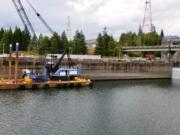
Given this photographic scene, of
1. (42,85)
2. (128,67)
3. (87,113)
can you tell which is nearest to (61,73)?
(42,85)

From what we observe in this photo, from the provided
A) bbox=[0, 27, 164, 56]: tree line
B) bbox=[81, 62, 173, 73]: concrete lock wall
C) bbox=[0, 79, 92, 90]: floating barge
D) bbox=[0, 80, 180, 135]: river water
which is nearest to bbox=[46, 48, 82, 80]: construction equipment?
bbox=[0, 79, 92, 90]: floating barge

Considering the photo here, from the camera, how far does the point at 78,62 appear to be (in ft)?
370

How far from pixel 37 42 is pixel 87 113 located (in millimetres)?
76086

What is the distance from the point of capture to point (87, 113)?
56500 mm

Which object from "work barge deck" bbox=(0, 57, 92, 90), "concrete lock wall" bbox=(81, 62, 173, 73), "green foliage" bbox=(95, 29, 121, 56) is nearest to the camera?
"work barge deck" bbox=(0, 57, 92, 90)

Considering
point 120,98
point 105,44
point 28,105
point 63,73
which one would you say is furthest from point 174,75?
point 28,105

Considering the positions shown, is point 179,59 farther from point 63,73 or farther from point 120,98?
point 120,98

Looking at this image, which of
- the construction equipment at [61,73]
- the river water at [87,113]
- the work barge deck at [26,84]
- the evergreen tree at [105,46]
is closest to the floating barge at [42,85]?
the work barge deck at [26,84]

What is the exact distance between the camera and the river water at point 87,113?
150ft

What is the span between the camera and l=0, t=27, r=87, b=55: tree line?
430ft

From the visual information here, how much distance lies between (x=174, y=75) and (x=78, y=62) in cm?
3641

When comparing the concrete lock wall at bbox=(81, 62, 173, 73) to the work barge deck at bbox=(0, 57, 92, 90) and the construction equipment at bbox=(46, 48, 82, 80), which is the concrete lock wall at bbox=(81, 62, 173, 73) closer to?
the work barge deck at bbox=(0, 57, 92, 90)

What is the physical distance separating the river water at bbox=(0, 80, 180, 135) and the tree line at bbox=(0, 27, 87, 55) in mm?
53157

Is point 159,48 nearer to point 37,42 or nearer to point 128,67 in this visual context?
point 128,67
